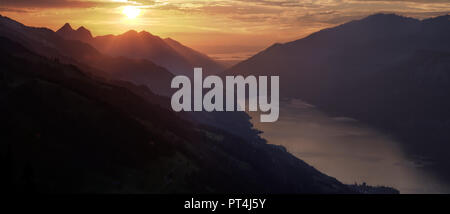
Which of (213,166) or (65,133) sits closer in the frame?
(65,133)

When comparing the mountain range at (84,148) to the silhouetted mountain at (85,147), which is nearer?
the mountain range at (84,148)

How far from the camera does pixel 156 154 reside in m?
78.8

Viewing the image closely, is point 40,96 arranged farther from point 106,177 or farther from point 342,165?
point 342,165

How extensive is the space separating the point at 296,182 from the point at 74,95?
74.0 meters

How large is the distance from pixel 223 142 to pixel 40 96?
72683 millimetres

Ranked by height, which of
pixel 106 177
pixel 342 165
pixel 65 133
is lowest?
pixel 342 165

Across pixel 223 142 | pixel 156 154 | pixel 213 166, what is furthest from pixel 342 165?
pixel 156 154

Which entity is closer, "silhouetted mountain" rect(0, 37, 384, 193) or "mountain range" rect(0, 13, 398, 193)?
"mountain range" rect(0, 13, 398, 193)

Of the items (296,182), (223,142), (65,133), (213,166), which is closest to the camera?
(65,133)

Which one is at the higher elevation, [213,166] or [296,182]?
[213,166]

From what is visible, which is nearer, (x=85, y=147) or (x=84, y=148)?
(x=84, y=148)
